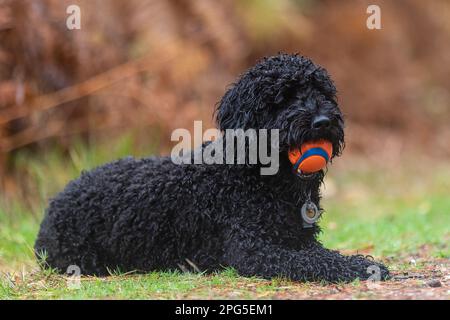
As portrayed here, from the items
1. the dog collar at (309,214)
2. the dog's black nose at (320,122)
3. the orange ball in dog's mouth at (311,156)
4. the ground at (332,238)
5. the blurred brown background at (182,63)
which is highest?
the blurred brown background at (182,63)

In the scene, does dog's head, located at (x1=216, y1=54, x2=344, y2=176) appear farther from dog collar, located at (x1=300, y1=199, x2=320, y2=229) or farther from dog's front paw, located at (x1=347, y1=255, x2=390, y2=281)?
dog's front paw, located at (x1=347, y1=255, x2=390, y2=281)

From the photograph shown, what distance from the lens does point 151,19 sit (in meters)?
10.9

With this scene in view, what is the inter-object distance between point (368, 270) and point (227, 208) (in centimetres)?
115

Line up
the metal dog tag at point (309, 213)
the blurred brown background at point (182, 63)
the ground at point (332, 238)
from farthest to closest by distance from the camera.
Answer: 1. the blurred brown background at point (182, 63)
2. the metal dog tag at point (309, 213)
3. the ground at point (332, 238)

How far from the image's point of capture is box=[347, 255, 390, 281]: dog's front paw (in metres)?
5.08

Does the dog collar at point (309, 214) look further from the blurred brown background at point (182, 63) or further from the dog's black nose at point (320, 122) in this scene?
the blurred brown background at point (182, 63)

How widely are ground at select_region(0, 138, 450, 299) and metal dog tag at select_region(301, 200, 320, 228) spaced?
1.87 feet

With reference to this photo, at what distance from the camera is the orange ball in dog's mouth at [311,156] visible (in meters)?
5.03

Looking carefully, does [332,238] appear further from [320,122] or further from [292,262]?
[320,122]

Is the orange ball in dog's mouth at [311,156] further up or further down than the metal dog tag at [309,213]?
further up

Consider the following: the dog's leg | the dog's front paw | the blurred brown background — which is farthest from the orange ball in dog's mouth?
the blurred brown background

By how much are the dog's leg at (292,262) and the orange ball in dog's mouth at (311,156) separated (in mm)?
601

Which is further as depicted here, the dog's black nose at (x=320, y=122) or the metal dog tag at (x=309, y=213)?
the metal dog tag at (x=309, y=213)

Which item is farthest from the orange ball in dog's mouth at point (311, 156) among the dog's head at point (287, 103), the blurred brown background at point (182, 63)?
the blurred brown background at point (182, 63)
